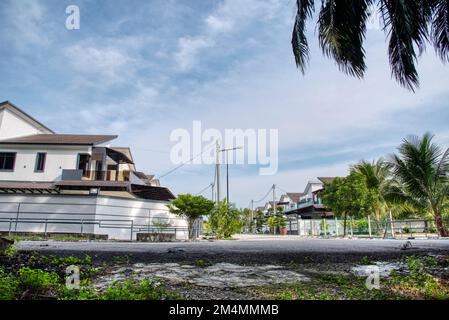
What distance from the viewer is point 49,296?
299cm

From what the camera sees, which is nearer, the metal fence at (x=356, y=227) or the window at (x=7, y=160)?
the window at (x=7, y=160)

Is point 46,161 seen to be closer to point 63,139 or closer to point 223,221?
point 63,139

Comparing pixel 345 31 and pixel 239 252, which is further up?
pixel 345 31

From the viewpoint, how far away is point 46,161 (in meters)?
24.3

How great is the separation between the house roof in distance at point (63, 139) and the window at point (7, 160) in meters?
0.93

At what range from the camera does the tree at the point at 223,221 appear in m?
22.6

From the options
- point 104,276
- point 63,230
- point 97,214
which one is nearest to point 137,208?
point 97,214

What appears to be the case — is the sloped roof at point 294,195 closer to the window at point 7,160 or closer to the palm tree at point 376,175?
the palm tree at point 376,175

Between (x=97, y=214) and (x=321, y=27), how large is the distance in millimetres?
17707

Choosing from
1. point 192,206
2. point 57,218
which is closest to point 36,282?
point 192,206

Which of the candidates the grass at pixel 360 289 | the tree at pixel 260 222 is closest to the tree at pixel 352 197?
the grass at pixel 360 289

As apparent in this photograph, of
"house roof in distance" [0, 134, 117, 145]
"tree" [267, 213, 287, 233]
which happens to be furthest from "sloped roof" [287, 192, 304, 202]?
"house roof in distance" [0, 134, 117, 145]

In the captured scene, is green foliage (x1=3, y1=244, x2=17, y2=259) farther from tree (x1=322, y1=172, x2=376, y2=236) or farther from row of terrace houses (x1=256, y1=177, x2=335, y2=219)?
row of terrace houses (x1=256, y1=177, x2=335, y2=219)

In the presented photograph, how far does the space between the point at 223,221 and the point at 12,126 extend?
19003 mm
